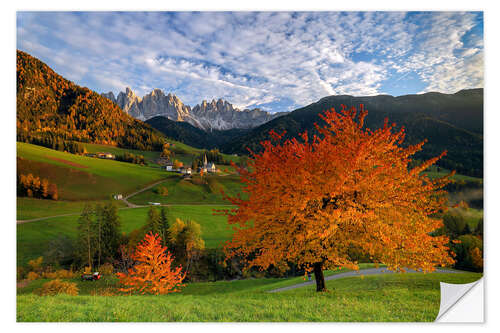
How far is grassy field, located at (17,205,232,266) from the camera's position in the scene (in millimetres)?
8593

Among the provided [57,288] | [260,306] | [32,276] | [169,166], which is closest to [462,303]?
[260,306]

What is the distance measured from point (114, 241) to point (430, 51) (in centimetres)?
1825

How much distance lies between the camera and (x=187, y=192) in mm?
12180

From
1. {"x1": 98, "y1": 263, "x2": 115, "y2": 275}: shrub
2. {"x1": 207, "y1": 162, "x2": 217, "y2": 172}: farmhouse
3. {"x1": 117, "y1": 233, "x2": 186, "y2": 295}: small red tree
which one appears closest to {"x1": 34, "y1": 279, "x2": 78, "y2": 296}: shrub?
{"x1": 98, "y1": 263, "x2": 115, "y2": 275}: shrub

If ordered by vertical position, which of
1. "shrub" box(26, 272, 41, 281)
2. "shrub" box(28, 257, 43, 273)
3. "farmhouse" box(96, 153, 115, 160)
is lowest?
"shrub" box(26, 272, 41, 281)

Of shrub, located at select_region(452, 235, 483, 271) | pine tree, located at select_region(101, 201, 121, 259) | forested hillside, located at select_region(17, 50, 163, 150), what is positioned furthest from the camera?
pine tree, located at select_region(101, 201, 121, 259)

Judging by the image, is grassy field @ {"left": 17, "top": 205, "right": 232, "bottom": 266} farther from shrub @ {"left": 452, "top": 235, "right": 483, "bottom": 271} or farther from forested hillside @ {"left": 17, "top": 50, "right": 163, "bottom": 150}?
shrub @ {"left": 452, "top": 235, "right": 483, "bottom": 271}

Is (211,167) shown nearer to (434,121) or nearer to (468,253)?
(434,121)

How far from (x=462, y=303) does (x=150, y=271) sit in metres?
13.0

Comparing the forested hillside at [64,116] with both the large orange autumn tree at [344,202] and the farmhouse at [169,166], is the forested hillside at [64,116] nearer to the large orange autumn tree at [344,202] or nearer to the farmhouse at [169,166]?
the farmhouse at [169,166]

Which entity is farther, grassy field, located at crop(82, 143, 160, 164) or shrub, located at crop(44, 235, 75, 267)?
grassy field, located at crop(82, 143, 160, 164)

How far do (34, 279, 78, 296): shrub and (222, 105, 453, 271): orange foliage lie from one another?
7.47 metres

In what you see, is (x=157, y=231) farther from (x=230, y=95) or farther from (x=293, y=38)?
(x=293, y=38)
